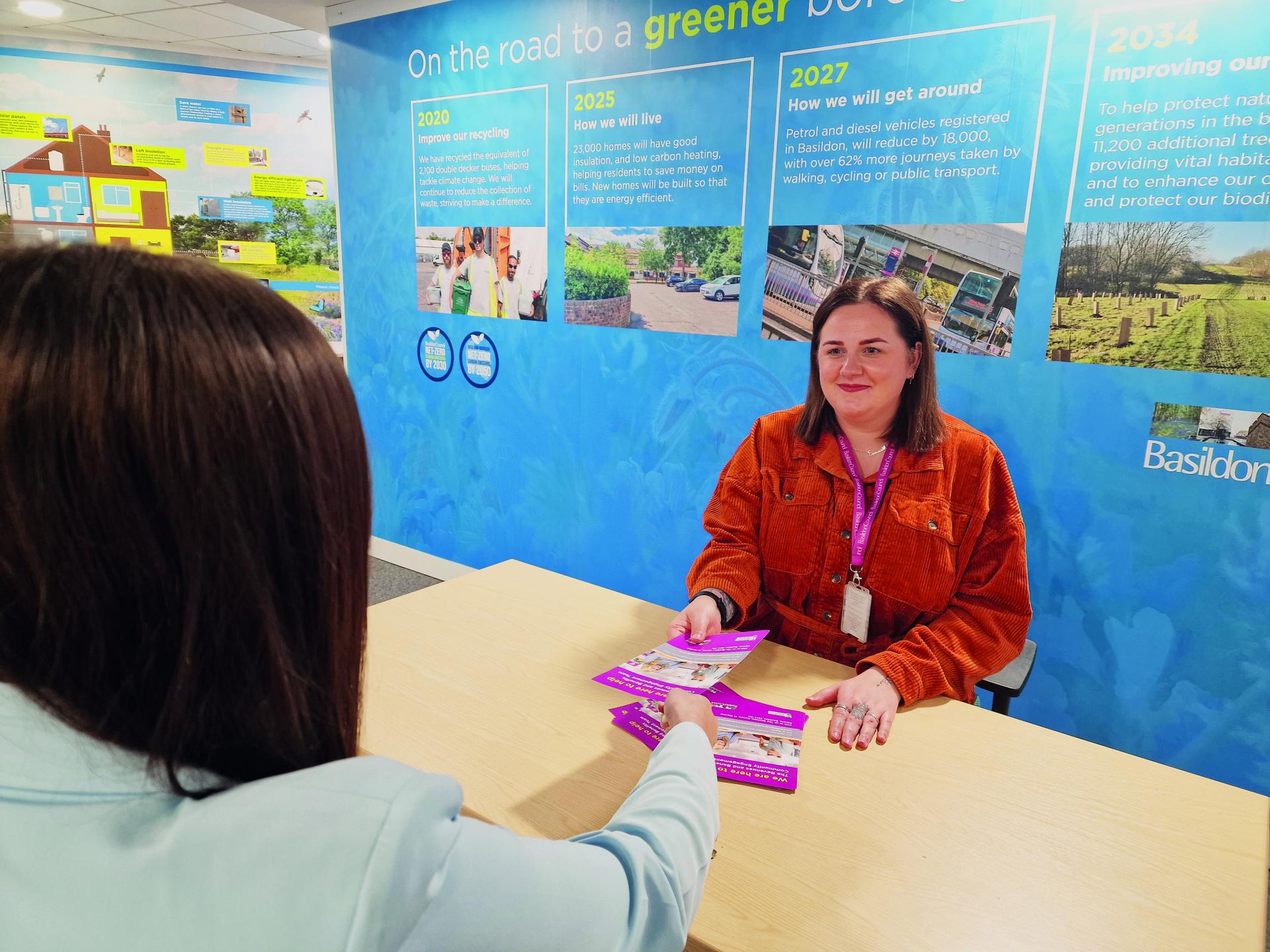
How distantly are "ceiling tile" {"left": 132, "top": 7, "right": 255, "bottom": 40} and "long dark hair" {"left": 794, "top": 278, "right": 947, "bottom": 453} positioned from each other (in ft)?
16.3

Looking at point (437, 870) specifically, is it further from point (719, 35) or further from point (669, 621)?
point (719, 35)

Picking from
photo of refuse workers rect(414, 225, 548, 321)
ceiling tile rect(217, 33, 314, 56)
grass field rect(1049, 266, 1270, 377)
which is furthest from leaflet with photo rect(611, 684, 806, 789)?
ceiling tile rect(217, 33, 314, 56)

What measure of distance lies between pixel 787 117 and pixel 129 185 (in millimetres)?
5543

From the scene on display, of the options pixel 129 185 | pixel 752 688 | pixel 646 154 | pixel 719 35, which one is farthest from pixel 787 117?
pixel 129 185

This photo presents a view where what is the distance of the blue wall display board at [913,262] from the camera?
203cm

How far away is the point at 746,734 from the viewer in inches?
52.7

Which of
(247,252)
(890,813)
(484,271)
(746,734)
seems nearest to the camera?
(890,813)

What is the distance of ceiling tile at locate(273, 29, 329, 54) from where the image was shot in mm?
5180

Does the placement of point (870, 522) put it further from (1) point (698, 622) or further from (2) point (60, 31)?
(2) point (60, 31)

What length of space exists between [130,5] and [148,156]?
1.34 m

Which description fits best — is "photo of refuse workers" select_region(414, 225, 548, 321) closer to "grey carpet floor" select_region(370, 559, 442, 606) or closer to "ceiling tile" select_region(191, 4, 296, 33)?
"grey carpet floor" select_region(370, 559, 442, 606)

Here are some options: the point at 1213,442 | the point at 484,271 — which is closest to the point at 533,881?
the point at 1213,442

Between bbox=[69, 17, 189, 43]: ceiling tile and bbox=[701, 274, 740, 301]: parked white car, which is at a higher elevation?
bbox=[69, 17, 189, 43]: ceiling tile

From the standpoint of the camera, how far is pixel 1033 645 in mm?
A: 1871
